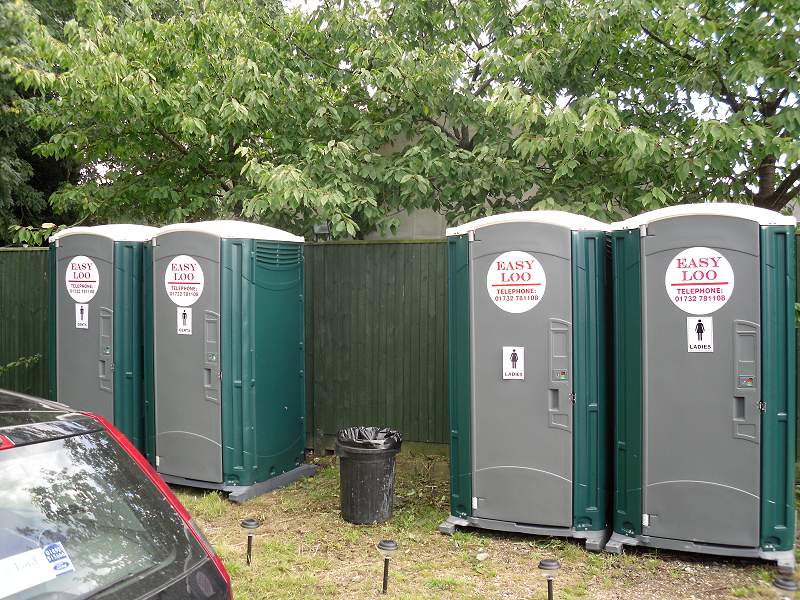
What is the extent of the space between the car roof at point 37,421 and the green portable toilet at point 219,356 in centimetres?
370

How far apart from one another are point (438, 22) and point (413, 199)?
2121 mm

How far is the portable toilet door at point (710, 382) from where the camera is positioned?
470 centimetres

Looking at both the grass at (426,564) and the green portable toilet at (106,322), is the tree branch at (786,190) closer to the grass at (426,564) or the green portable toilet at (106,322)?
the grass at (426,564)

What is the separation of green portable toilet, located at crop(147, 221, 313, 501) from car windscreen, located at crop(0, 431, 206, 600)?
394cm

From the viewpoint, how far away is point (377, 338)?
777 centimetres

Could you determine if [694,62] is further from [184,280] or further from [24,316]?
[24,316]

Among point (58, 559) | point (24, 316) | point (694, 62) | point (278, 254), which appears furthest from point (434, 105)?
point (58, 559)

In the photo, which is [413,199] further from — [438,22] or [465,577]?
[465,577]

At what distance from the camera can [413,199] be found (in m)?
7.57

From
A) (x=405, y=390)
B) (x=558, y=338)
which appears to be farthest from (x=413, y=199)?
A: (x=558, y=338)

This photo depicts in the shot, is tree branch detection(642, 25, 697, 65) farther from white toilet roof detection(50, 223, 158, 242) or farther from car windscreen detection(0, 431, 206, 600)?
car windscreen detection(0, 431, 206, 600)

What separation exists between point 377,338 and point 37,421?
18.0 ft

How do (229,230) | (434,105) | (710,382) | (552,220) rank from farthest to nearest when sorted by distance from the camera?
(434,105), (229,230), (552,220), (710,382)

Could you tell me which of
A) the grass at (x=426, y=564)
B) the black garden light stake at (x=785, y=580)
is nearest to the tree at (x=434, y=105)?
the grass at (x=426, y=564)
